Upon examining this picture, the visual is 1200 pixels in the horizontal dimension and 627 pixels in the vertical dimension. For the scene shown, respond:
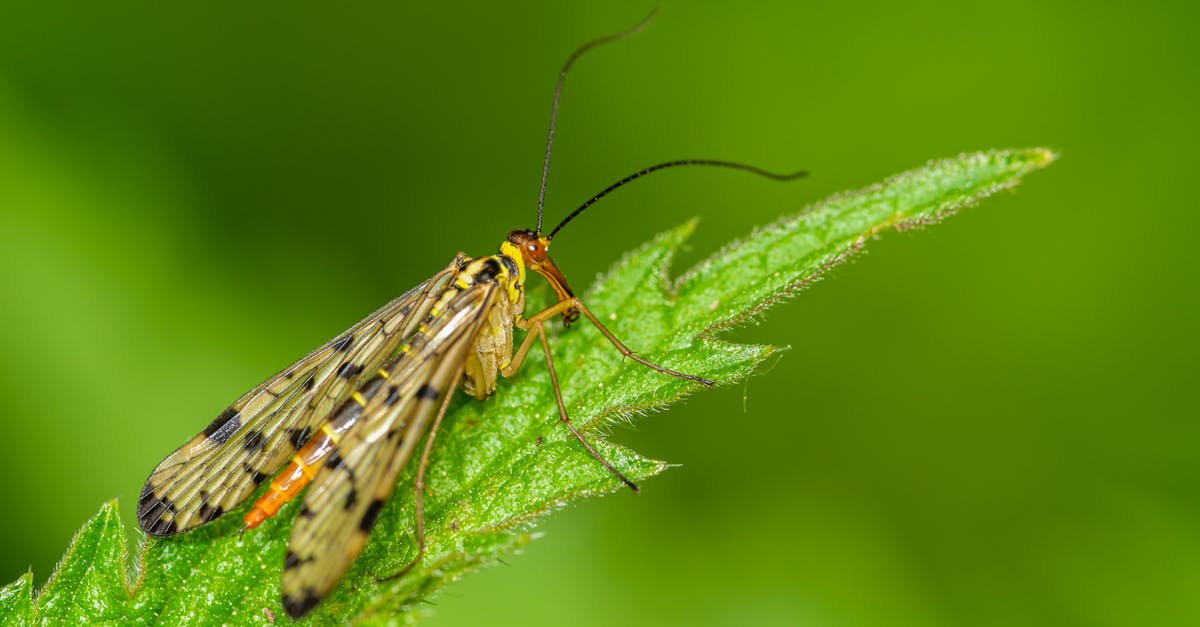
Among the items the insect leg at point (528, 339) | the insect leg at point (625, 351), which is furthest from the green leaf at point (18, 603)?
the insect leg at point (625, 351)

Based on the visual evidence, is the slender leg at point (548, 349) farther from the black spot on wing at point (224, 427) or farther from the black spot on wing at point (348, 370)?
the black spot on wing at point (224, 427)

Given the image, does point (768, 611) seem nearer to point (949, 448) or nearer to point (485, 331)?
point (949, 448)

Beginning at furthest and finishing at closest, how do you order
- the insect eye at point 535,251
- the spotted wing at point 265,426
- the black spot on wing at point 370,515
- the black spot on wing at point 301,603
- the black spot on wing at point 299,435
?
the insect eye at point 535,251, the black spot on wing at point 299,435, the spotted wing at point 265,426, the black spot on wing at point 370,515, the black spot on wing at point 301,603

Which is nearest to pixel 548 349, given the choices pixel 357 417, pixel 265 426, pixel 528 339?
pixel 528 339

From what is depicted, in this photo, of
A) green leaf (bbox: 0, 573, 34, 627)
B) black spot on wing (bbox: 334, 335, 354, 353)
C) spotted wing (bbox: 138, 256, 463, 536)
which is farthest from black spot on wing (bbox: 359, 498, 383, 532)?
green leaf (bbox: 0, 573, 34, 627)

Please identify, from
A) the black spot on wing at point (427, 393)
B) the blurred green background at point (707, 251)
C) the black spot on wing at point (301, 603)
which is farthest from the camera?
the blurred green background at point (707, 251)

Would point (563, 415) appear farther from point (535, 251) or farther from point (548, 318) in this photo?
point (535, 251)

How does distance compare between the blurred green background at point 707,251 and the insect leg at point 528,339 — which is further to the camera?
the blurred green background at point 707,251
